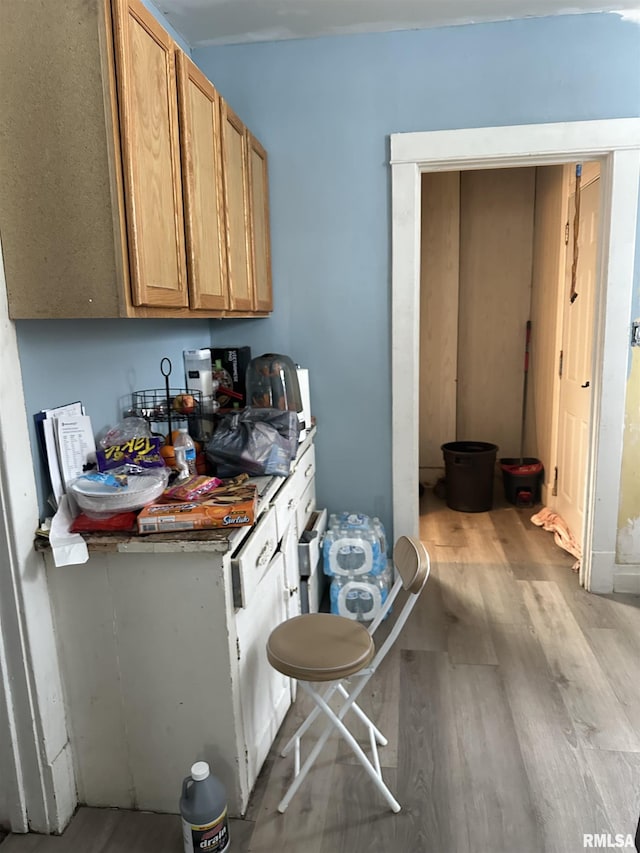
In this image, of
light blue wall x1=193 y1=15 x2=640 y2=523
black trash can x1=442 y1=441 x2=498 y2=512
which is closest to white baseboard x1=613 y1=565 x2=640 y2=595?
light blue wall x1=193 y1=15 x2=640 y2=523

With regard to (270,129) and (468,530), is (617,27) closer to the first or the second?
(270,129)

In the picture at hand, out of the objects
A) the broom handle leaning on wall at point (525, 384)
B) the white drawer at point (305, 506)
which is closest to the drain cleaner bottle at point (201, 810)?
the white drawer at point (305, 506)

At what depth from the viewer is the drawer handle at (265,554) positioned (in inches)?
70.1

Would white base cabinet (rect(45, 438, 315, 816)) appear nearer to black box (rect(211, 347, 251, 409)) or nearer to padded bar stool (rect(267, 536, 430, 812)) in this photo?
padded bar stool (rect(267, 536, 430, 812))

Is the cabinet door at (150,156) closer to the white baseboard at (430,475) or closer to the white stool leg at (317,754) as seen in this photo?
the white stool leg at (317,754)

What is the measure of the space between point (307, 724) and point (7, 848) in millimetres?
859

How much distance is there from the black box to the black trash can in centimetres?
192

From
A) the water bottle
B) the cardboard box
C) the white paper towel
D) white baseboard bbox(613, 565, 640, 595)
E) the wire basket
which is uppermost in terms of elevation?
the wire basket

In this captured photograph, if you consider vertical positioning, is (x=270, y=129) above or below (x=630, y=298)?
above

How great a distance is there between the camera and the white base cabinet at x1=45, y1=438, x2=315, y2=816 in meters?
1.57

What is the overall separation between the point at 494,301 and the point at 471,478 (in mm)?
1396

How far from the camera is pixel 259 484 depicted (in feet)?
6.50

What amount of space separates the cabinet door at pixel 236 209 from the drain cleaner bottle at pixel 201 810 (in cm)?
155

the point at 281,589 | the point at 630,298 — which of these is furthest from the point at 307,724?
the point at 630,298
